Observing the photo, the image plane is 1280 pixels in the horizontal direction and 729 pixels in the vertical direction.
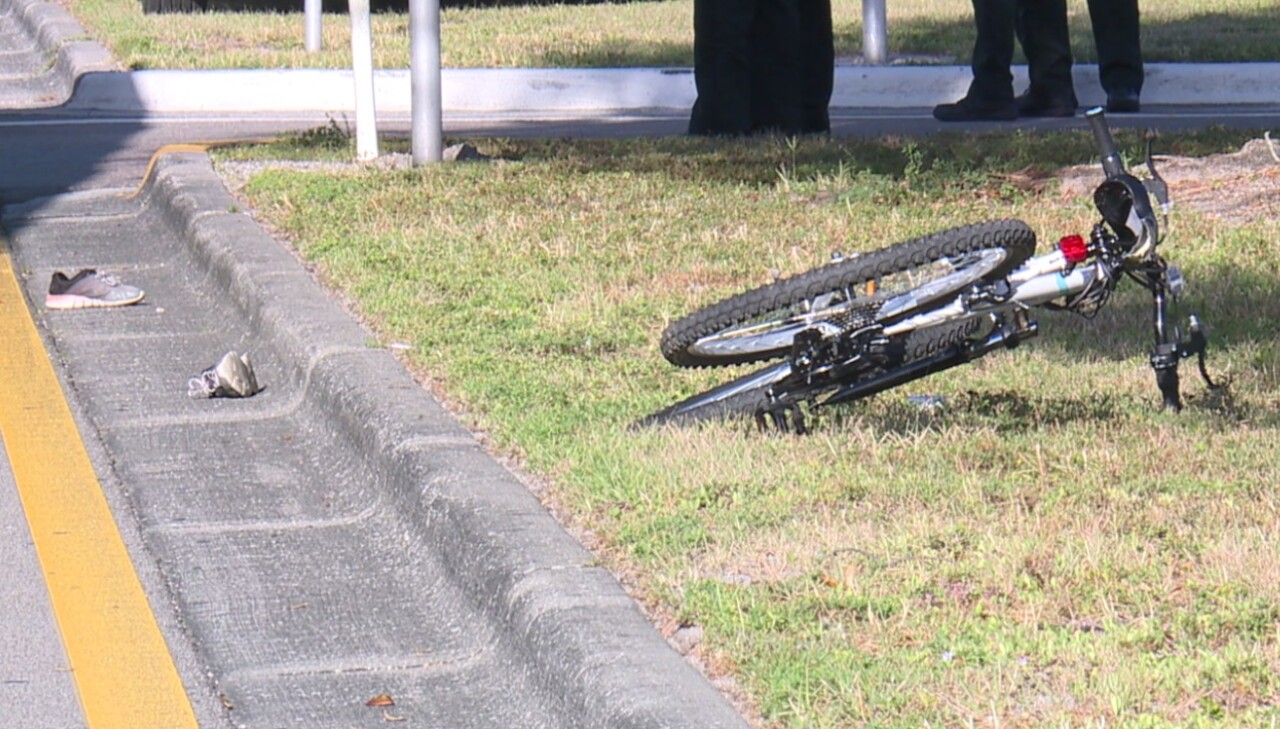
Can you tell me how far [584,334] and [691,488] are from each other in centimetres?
164

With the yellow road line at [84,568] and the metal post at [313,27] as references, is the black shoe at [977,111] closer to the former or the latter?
the metal post at [313,27]

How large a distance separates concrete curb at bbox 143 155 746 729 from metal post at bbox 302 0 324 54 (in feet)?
25.4

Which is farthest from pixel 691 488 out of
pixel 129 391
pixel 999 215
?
pixel 999 215

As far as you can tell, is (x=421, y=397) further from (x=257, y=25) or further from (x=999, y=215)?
(x=257, y=25)

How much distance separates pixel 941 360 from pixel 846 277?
0.34 meters

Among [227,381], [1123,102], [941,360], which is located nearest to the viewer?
[941,360]

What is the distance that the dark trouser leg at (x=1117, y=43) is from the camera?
1185 centimetres

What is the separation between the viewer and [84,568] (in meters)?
4.65

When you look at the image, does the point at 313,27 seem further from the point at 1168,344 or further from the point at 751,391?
the point at 1168,344

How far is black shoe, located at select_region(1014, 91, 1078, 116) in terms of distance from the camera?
39.2ft

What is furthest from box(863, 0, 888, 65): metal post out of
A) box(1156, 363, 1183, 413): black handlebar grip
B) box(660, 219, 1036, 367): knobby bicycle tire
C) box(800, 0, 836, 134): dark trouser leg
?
box(660, 219, 1036, 367): knobby bicycle tire

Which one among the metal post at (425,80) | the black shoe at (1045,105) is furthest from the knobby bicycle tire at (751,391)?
the black shoe at (1045,105)

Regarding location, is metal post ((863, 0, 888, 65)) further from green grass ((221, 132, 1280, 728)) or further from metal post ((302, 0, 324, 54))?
green grass ((221, 132, 1280, 728))

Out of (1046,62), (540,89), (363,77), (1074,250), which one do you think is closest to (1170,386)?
(1074,250)
